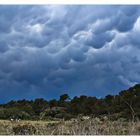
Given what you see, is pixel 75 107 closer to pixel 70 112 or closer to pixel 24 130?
pixel 70 112

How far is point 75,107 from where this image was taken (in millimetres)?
8531

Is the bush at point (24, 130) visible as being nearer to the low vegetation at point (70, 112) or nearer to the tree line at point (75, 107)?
the low vegetation at point (70, 112)

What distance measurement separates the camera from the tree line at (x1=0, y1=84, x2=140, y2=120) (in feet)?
26.7

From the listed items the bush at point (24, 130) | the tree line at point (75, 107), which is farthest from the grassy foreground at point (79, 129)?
the tree line at point (75, 107)

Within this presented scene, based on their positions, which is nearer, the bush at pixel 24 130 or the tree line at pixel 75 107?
the bush at pixel 24 130

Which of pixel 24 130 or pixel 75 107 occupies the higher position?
pixel 75 107

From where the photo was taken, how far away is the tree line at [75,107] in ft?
26.7

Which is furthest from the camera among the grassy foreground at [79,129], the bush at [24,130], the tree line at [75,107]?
the tree line at [75,107]

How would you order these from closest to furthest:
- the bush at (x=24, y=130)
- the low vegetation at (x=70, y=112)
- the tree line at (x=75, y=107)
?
the bush at (x=24, y=130) < the low vegetation at (x=70, y=112) < the tree line at (x=75, y=107)

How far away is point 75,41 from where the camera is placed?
9109 mm

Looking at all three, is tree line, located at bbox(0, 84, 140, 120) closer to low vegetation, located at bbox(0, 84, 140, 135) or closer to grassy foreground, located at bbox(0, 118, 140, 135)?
low vegetation, located at bbox(0, 84, 140, 135)

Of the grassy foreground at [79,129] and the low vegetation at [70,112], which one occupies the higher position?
the low vegetation at [70,112]

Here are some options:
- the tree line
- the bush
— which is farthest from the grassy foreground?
the tree line

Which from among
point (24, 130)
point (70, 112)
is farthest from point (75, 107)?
point (24, 130)
